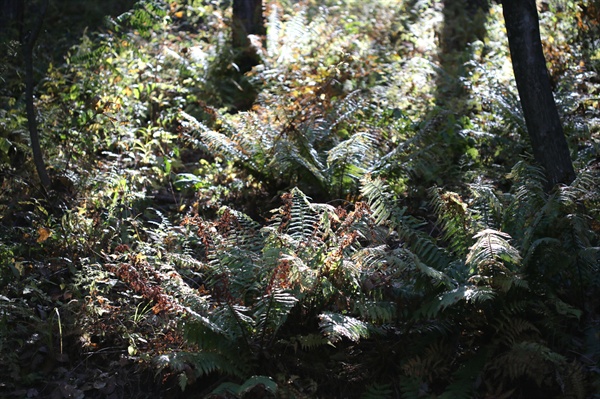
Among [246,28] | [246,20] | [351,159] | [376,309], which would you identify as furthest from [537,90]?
[246,20]

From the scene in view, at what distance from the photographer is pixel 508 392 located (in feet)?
12.7

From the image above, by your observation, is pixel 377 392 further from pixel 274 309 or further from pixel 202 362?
pixel 202 362

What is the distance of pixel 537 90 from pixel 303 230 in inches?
94.6

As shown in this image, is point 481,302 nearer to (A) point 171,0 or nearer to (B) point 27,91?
(B) point 27,91

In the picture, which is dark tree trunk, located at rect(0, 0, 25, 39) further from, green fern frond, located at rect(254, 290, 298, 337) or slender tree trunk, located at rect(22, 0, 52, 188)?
green fern frond, located at rect(254, 290, 298, 337)

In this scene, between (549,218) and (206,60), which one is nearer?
(549,218)

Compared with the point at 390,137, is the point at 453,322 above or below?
below

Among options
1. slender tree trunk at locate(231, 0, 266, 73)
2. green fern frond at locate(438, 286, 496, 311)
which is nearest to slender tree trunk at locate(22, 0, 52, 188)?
slender tree trunk at locate(231, 0, 266, 73)

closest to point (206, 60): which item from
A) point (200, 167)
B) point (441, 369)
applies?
point (200, 167)

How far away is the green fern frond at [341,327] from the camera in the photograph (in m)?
4.00

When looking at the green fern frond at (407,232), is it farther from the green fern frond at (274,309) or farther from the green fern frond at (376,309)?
the green fern frond at (274,309)

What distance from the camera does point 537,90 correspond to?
5.56 m

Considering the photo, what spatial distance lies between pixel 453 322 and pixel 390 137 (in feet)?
10.4

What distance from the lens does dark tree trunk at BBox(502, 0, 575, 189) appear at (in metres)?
5.50
